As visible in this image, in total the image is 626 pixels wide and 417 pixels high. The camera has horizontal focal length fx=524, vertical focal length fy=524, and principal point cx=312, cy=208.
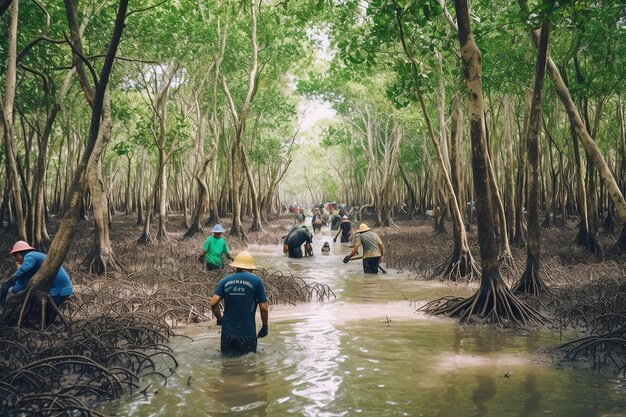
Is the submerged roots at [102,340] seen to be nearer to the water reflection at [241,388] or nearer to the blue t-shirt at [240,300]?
the water reflection at [241,388]

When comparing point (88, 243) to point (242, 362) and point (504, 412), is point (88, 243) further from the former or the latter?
point (504, 412)

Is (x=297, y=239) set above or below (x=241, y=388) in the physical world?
above

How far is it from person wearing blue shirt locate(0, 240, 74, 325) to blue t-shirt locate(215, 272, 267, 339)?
2416mm

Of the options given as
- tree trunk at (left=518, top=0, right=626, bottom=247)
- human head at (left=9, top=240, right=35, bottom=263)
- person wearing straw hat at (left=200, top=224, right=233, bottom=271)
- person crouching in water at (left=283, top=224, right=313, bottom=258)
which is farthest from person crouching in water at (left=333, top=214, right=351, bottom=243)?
human head at (left=9, top=240, right=35, bottom=263)

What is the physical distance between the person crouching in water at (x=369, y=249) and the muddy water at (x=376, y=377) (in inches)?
196

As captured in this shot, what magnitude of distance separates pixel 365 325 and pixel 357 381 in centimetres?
271

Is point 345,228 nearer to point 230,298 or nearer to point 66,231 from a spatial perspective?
point 66,231

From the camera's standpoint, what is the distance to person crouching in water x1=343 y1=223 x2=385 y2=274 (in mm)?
13487

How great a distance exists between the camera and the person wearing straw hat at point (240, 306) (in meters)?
6.11

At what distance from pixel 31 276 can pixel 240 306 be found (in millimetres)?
3126

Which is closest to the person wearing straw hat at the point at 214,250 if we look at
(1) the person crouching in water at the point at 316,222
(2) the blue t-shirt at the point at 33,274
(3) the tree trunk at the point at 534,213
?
(2) the blue t-shirt at the point at 33,274

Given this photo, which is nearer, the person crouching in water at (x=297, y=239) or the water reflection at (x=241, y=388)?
the water reflection at (x=241, y=388)

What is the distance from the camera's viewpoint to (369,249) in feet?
45.0

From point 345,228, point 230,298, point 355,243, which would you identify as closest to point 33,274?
point 230,298
